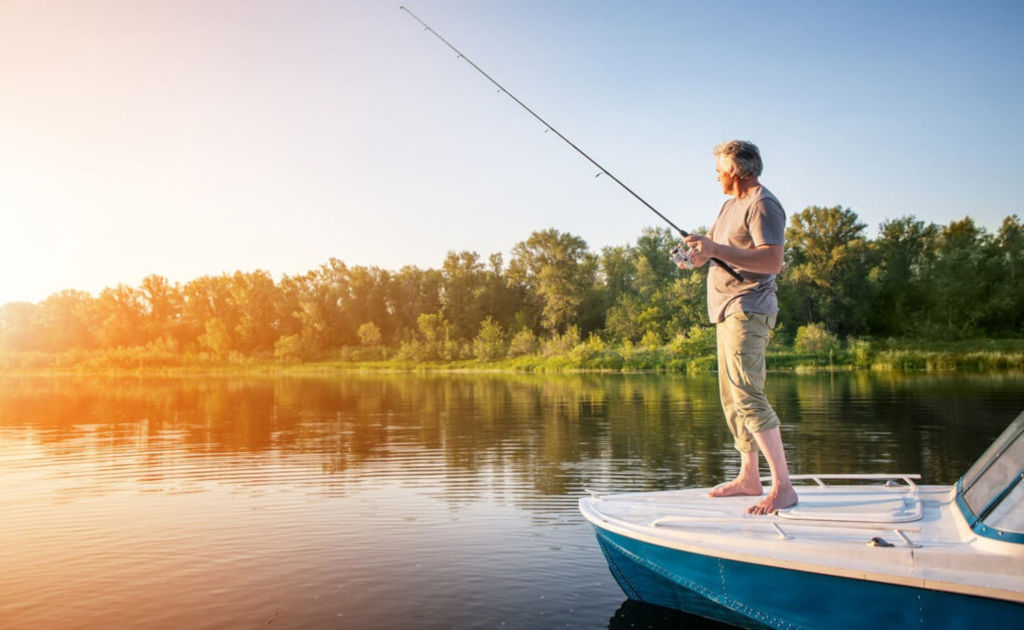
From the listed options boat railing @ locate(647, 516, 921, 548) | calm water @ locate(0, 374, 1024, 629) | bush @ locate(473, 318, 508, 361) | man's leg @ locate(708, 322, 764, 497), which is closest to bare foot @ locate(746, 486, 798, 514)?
boat railing @ locate(647, 516, 921, 548)

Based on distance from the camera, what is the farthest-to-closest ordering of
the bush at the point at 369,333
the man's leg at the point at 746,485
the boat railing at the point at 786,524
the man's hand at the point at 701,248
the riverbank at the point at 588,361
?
the bush at the point at 369,333 < the riverbank at the point at 588,361 < the man's leg at the point at 746,485 < the man's hand at the point at 701,248 < the boat railing at the point at 786,524

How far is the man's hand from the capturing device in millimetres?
4512

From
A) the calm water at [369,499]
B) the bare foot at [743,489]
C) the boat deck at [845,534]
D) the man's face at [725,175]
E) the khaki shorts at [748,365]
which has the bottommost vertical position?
the calm water at [369,499]

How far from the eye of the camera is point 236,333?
3460 inches

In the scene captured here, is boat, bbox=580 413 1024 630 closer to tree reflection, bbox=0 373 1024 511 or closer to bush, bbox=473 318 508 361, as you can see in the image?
tree reflection, bbox=0 373 1024 511

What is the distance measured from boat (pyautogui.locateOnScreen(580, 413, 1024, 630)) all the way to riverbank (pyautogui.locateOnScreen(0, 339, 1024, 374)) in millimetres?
36876

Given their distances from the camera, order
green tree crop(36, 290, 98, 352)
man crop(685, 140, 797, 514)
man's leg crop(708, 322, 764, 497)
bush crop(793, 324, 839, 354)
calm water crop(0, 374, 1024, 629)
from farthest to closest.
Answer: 1. green tree crop(36, 290, 98, 352)
2. bush crop(793, 324, 839, 354)
3. calm water crop(0, 374, 1024, 629)
4. man's leg crop(708, 322, 764, 497)
5. man crop(685, 140, 797, 514)

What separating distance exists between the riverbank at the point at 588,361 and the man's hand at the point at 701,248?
37418 millimetres

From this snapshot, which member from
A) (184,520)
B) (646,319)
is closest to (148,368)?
(646,319)

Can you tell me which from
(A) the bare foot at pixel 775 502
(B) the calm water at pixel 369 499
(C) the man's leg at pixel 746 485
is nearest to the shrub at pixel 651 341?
(B) the calm water at pixel 369 499

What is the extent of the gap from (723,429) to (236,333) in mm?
81002

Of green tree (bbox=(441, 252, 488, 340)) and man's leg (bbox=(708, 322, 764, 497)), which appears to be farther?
green tree (bbox=(441, 252, 488, 340))

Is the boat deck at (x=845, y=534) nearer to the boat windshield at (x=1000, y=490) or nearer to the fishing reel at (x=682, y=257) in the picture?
the boat windshield at (x=1000, y=490)

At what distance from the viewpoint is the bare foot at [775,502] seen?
4695mm
